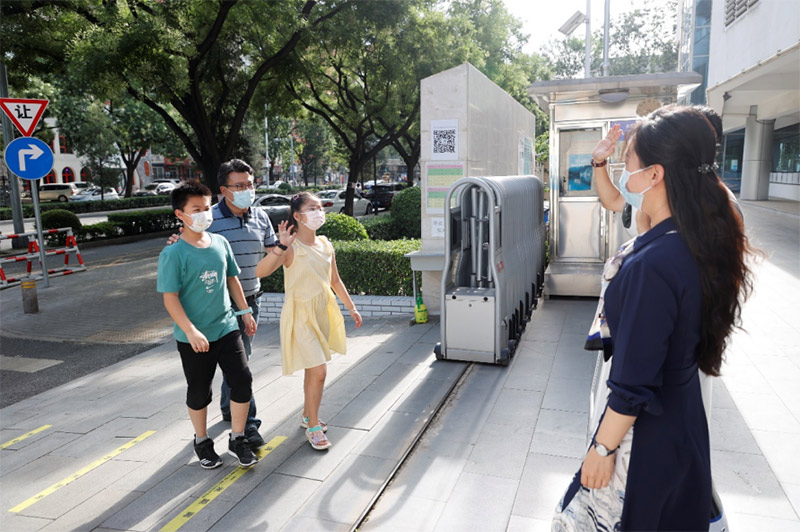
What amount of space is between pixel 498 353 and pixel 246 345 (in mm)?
2443

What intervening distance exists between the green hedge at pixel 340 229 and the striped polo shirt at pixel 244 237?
16.7 ft

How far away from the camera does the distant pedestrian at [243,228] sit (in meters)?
4.37

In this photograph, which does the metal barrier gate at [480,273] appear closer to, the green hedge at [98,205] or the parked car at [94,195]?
the green hedge at [98,205]

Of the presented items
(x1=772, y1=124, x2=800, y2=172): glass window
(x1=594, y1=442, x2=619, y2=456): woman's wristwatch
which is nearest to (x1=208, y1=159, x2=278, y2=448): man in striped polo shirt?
(x1=594, y1=442, x2=619, y2=456): woman's wristwatch

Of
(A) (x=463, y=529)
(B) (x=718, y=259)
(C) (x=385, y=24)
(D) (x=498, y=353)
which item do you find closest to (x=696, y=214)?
(B) (x=718, y=259)

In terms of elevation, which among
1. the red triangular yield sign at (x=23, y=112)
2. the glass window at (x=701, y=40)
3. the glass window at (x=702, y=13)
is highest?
the glass window at (x=702, y=13)

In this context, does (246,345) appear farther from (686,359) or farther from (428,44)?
(428,44)

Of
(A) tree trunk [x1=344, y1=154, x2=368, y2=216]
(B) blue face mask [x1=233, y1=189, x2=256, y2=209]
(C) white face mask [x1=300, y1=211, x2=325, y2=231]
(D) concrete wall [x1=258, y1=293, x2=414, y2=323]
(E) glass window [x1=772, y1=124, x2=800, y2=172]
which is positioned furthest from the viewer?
(E) glass window [x1=772, y1=124, x2=800, y2=172]

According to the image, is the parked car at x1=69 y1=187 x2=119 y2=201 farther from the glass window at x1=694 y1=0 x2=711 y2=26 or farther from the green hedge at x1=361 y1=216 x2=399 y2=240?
the glass window at x1=694 y1=0 x2=711 y2=26

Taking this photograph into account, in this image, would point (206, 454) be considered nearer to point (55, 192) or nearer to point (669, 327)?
point (669, 327)

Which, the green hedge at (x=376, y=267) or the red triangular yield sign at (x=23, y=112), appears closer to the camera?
the green hedge at (x=376, y=267)

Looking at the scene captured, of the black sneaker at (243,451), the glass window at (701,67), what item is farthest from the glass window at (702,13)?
the black sneaker at (243,451)

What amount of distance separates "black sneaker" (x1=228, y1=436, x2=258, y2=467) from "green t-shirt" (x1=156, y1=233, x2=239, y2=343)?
2.38ft

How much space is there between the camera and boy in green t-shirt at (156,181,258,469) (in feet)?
12.1
